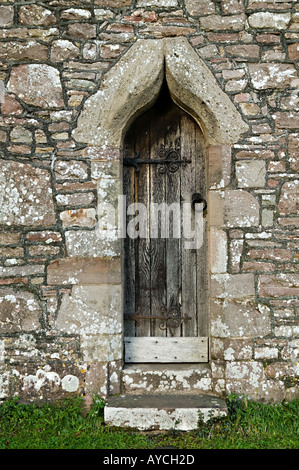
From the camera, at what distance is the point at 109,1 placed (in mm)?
3203

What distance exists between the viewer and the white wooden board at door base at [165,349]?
3.43 meters

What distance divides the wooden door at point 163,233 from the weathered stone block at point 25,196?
726mm

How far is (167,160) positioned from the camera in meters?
3.54

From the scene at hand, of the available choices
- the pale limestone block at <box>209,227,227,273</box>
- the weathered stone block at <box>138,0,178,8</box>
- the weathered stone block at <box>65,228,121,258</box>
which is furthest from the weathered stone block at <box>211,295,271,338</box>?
the weathered stone block at <box>138,0,178,8</box>

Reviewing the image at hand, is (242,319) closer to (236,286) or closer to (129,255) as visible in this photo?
(236,286)

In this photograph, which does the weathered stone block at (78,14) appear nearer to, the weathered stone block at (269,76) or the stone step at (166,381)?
the weathered stone block at (269,76)

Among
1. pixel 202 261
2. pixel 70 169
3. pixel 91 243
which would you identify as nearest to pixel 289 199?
pixel 202 261

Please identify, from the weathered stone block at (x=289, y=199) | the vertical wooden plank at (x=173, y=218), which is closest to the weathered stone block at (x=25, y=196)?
the vertical wooden plank at (x=173, y=218)

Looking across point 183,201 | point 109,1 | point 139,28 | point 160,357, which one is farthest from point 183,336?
point 109,1

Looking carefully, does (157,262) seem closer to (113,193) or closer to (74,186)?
(113,193)

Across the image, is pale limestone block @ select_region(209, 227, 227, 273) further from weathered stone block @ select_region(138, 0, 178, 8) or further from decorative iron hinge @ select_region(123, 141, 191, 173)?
weathered stone block @ select_region(138, 0, 178, 8)

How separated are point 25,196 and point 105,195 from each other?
2.13ft

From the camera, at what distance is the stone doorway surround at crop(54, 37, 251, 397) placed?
10.4 feet

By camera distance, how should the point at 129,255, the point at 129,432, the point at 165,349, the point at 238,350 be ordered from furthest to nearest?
the point at 129,255 < the point at 165,349 < the point at 238,350 < the point at 129,432
